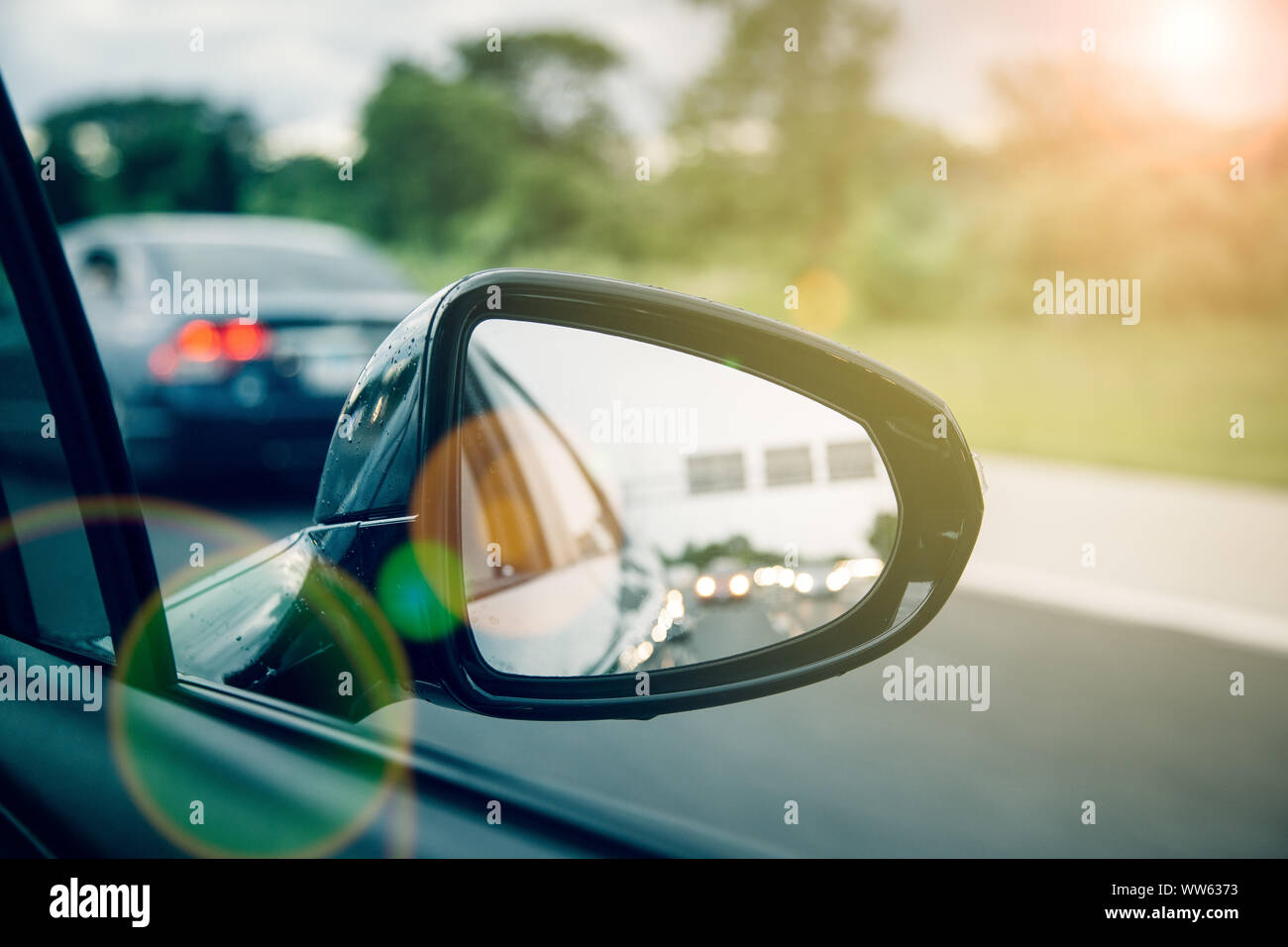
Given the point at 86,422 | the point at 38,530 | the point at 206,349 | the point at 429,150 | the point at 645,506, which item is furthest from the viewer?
the point at 429,150

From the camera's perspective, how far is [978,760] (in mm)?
3602

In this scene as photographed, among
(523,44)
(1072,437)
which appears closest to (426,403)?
(1072,437)

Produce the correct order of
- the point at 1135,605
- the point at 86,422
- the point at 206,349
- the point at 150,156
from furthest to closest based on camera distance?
the point at 150,156 → the point at 206,349 → the point at 1135,605 → the point at 86,422

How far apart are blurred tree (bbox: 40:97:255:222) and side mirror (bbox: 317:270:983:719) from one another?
2020cm

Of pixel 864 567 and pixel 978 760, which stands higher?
pixel 864 567

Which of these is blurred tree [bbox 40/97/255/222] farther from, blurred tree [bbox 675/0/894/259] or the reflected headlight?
the reflected headlight

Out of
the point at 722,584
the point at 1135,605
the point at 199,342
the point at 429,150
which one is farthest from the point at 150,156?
the point at 722,584

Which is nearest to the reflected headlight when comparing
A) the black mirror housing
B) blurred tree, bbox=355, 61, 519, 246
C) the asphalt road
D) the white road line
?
the black mirror housing

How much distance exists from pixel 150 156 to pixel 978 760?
27638 mm

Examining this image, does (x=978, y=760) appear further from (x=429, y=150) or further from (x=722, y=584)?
(x=429, y=150)

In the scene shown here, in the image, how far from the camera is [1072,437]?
11.4 m

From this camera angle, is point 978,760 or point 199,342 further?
point 199,342
